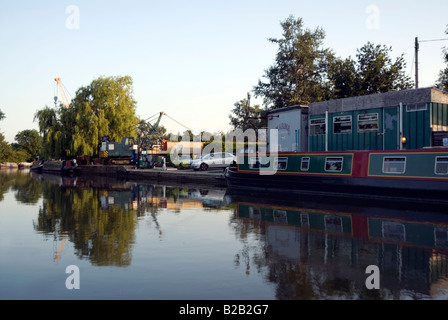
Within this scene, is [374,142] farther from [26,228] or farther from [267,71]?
[267,71]

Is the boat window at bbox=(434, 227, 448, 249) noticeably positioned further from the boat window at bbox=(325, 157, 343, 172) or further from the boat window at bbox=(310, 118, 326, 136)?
the boat window at bbox=(310, 118, 326, 136)

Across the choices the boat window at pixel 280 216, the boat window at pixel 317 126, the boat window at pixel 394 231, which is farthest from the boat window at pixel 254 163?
the boat window at pixel 394 231

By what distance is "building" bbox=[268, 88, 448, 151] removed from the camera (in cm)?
1650

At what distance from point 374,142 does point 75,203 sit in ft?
42.5

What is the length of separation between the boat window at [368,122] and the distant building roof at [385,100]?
35 cm

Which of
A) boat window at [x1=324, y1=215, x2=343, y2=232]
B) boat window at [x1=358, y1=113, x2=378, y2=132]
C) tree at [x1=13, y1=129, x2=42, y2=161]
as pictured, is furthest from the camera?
tree at [x1=13, y1=129, x2=42, y2=161]

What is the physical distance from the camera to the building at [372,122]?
1650 centimetres

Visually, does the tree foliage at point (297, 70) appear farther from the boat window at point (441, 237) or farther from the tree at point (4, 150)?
the tree at point (4, 150)

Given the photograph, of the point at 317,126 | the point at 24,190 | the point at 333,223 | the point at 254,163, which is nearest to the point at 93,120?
the point at 24,190

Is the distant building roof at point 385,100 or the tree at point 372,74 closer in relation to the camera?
the distant building roof at point 385,100

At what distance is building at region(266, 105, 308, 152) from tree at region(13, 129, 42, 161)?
3777 inches

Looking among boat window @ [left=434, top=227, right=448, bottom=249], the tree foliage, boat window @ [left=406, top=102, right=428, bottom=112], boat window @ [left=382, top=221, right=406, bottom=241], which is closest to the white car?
the tree foliage
